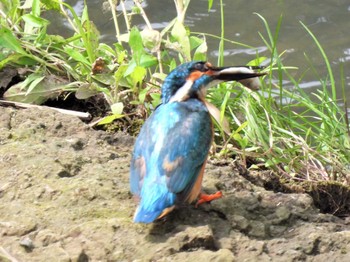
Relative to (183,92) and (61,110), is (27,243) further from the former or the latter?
(61,110)

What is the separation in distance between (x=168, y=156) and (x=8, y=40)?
1433mm

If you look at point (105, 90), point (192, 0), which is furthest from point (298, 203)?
point (192, 0)

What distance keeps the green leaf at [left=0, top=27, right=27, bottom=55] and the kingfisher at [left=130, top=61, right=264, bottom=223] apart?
103cm

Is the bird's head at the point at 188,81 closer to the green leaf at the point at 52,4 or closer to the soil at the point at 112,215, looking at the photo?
the soil at the point at 112,215

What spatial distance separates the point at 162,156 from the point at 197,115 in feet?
1.02

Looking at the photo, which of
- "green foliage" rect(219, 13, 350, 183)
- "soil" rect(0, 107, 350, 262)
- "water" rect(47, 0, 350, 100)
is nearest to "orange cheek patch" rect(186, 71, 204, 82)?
"soil" rect(0, 107, 350, 262)

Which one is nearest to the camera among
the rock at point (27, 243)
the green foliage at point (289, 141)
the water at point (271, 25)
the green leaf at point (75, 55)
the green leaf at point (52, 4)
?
the rock at point (27, 243)

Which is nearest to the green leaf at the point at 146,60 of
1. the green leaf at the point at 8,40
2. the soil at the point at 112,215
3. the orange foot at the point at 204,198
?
the soil at the point at 112,215

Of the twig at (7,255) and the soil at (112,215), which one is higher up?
the soil at (112,215)

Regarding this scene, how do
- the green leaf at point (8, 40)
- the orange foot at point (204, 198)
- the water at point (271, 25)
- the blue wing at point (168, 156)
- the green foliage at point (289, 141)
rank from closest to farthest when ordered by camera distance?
the blue wing at point (168, 156) < the orange foot at point (204, 198) < the green foliage at point (289, 141) < the green leaf at point (8, 40) < the water at point (271, 25)

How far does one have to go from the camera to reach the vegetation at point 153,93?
4.23m

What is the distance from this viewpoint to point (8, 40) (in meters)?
4.36

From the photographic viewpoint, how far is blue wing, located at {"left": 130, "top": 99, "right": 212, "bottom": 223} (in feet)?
10.5

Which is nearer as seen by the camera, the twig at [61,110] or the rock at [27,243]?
the rock at [27,243]
